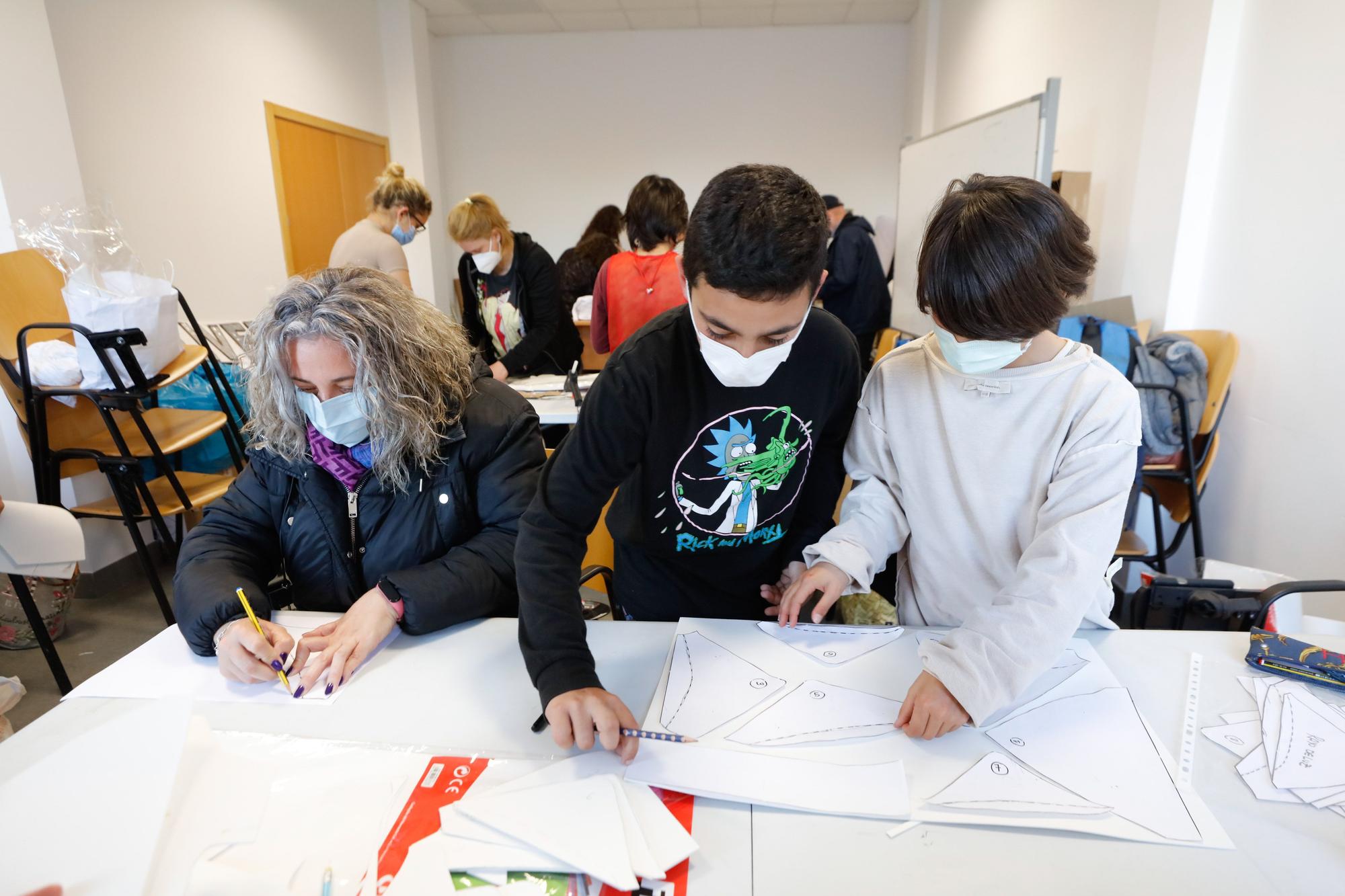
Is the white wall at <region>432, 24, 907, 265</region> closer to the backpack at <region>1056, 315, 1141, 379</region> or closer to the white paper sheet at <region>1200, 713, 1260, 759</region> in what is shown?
the backpack at <region>1056, 315, 1141, 379</region>

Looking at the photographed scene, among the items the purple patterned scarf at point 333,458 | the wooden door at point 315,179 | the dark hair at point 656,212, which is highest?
the wooden door at point 315,179

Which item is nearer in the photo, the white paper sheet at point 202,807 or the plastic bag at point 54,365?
the white paper sheet at point 202,807

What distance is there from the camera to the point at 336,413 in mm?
1068

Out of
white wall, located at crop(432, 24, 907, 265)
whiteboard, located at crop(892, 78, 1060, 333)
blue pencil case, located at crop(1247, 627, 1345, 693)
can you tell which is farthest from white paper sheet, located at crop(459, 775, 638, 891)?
white wall, located at crop(432, 24, 907, 265)

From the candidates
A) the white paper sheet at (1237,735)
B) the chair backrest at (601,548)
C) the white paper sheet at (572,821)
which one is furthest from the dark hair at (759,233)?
the chair backrest at (601,548)

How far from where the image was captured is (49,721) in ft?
2.69

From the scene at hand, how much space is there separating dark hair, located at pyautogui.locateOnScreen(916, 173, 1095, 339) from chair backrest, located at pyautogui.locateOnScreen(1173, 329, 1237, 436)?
1590 millimetres

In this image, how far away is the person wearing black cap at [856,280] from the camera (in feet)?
13.2

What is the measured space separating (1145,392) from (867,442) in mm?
1516

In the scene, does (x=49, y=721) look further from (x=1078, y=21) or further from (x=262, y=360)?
(x=1078, y=21)

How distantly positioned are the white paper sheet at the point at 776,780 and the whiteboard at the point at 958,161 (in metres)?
1.34

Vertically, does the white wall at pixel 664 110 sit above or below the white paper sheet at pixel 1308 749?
above

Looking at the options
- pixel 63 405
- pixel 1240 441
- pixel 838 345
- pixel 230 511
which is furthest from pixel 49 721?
pixel 1240 441

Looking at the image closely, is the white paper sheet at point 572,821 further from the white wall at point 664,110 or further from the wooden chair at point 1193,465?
the white wall at point 664,110
